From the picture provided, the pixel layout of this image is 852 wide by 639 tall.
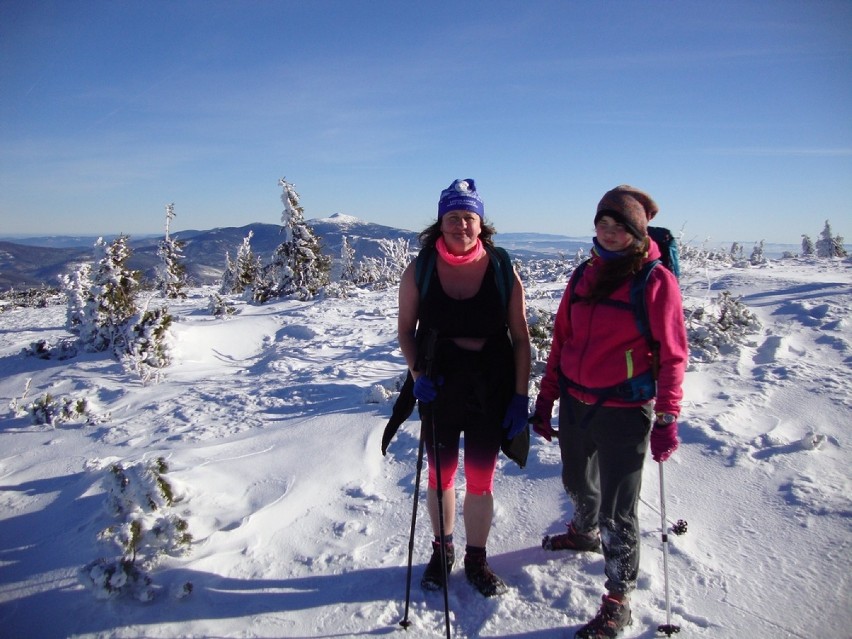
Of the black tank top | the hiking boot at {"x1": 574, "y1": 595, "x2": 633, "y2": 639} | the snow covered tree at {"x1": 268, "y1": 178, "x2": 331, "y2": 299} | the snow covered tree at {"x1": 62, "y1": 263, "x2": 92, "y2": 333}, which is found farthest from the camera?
the snow covered tree at {"x1": 268, "y1": 178, "x2": 331, "y2": 299}

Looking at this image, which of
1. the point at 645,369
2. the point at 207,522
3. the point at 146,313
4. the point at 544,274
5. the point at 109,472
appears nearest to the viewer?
the point at 645,369

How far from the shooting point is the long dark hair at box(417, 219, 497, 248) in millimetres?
2775

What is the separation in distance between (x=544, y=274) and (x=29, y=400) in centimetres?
2064

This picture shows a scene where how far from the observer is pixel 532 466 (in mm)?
4066

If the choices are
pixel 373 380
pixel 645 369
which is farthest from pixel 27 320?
pixel 645 369

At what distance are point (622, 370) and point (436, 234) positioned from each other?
51.0 inches

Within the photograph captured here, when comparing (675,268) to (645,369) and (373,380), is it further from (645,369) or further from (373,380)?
(373,380)

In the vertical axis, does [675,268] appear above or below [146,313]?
above

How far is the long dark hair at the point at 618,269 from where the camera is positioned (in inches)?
92.4

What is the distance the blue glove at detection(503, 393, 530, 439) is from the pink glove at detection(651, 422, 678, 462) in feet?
2.27

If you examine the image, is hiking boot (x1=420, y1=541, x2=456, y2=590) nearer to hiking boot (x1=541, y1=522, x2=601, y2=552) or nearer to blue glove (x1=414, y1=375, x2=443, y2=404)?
hiking boot (x1=541, y1=522, x2=601, y2=552)

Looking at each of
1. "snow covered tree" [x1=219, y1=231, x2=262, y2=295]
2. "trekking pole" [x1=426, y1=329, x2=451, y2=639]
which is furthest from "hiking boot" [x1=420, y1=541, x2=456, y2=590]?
"snow covered tree" [x1=219, y1=231, x2=262, y2=295]

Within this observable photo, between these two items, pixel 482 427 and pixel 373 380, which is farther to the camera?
pixel 373 380

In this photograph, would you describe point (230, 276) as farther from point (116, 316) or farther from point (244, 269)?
point (116, 316)
